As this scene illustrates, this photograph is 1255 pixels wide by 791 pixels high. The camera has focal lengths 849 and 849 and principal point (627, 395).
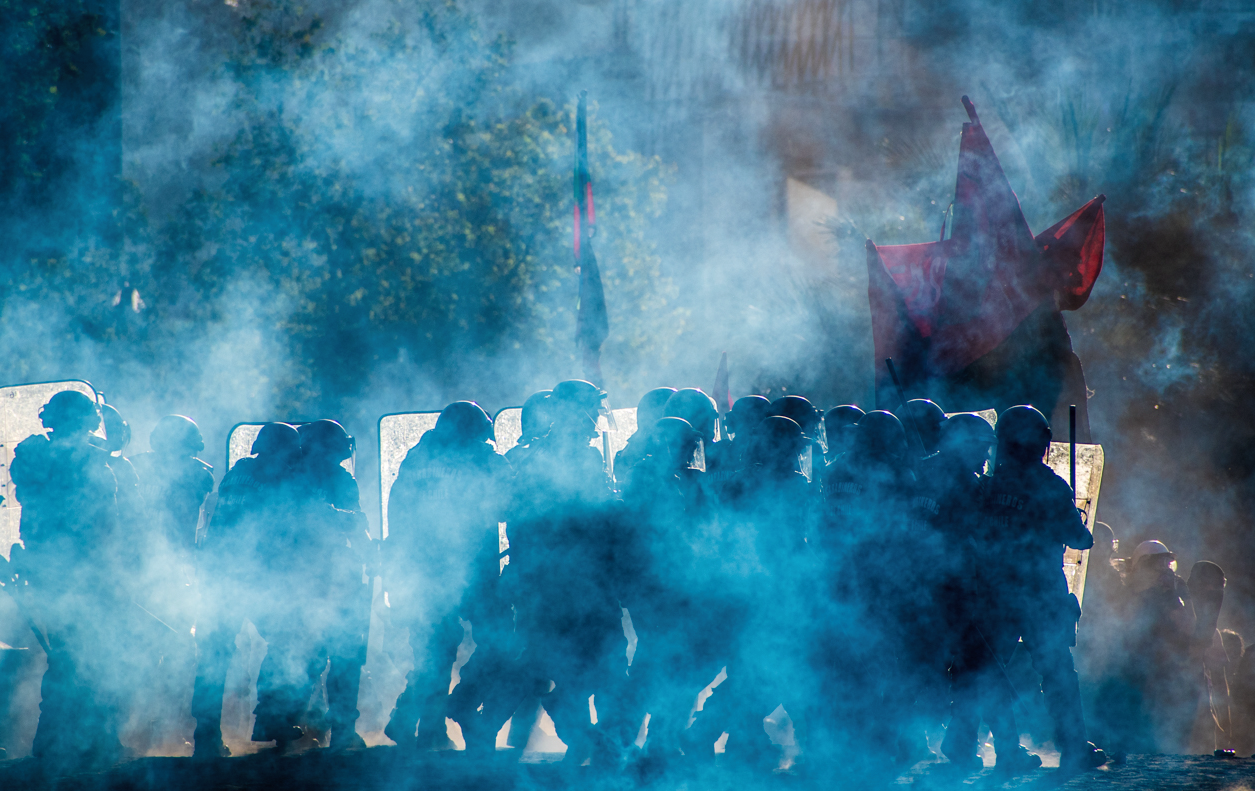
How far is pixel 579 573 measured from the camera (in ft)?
10.6

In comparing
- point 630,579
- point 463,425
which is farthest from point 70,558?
point 630,579

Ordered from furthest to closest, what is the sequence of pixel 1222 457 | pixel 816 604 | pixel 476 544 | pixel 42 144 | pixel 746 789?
pixel 1222 457 < pixel 42 144 < pixel 476 544 < pixel 816 604 < pixel 746 789

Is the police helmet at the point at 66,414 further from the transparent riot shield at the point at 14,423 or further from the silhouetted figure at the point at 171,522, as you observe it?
the transparent riot shield at the point at 14,423

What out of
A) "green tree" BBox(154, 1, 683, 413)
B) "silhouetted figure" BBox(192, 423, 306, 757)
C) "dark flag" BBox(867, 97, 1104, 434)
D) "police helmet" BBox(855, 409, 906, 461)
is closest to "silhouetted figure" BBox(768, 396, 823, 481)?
"police helmet" BBox(855, 409, 906, 461)

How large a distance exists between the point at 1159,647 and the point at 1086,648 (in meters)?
0.32

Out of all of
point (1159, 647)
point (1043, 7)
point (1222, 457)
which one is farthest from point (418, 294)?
point (1222, 457)

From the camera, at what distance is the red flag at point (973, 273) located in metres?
6.40

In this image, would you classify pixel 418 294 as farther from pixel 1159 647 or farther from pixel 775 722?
pixel 1159 647

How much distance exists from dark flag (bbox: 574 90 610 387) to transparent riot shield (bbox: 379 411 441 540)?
7.43 feet

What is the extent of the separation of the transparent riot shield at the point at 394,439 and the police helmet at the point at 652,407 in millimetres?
1192

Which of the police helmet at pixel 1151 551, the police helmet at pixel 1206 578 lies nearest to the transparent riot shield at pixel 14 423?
the police helmet at pixel 1151 551

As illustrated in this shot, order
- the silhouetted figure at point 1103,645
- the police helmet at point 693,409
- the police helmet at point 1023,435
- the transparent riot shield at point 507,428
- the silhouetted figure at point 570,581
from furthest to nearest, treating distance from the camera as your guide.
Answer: the transparent riot shield at point 507,428 < the silhouetted figure at point 1103,645 < the police helmet at point 693,409 < the silhouetted figure at point 570,581 < the police helmet at point 1023,435

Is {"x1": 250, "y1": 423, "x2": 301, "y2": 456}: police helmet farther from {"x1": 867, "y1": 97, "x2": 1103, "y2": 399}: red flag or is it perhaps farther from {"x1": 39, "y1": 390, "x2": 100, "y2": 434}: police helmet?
{"x1": 867, "y1": 97, "x2": 1103, "y2": 399}: red flag

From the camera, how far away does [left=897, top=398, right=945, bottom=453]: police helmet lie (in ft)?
11.7
